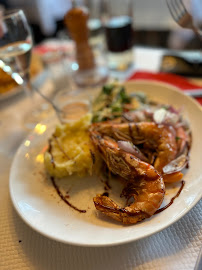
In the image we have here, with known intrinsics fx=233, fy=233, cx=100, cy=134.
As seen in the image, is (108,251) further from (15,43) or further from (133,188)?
(15,43)

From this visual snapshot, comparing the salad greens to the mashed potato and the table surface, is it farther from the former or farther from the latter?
the table surface

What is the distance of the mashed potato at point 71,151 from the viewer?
1279mm

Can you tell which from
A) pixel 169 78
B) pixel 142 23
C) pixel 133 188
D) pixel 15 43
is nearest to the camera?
pixel 133 188

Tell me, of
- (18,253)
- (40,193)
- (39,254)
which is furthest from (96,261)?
(40,193)

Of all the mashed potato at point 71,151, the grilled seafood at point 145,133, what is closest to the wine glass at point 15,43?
the mashed potato at point 71,151

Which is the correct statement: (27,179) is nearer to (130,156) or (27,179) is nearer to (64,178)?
(64,178)

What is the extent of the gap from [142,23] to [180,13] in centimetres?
445

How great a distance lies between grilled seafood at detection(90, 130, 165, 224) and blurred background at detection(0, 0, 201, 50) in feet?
6.23

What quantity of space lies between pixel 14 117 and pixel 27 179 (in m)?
0.90

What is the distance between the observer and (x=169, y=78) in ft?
6.80

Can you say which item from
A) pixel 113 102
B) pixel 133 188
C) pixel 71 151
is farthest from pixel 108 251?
pixel 113 102

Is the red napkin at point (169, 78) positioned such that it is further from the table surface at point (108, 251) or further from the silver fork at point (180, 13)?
the table surface at point (108, 251)

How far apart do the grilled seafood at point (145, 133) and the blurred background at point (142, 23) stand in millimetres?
1646

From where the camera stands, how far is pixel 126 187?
1111mm
